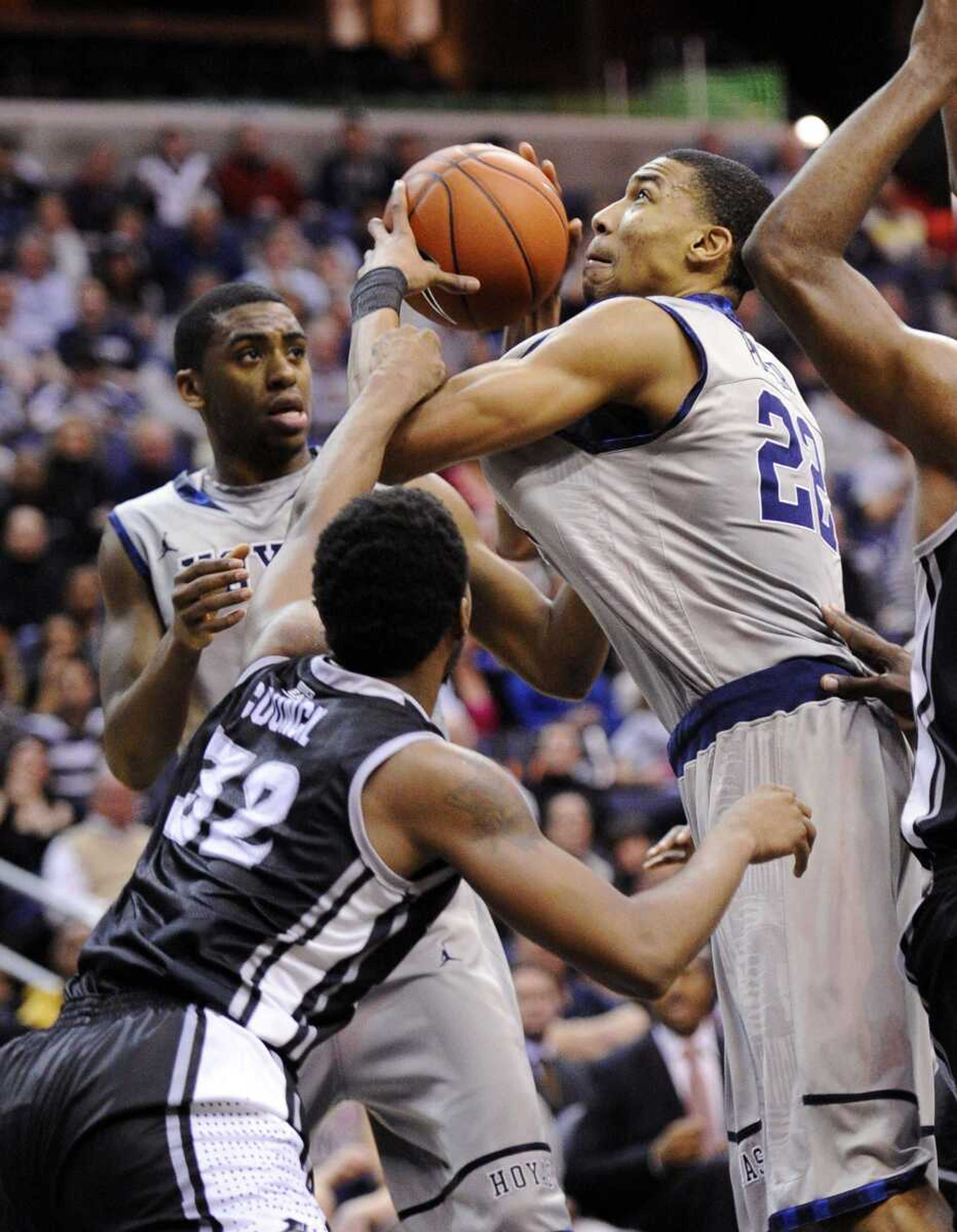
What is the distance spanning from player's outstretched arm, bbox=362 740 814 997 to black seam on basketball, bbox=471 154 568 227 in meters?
1.82

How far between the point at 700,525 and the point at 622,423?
0.29 metres

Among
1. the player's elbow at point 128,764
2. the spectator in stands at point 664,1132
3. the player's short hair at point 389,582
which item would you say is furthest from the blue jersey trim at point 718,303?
the spectator in stands at point 664,1132

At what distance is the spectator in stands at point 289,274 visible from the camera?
15172 mm

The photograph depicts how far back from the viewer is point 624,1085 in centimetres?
726

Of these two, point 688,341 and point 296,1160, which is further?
point 688,341

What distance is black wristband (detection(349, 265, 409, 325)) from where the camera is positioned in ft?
13.3

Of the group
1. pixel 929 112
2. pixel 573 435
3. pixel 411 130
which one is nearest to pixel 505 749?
pixel 573 435

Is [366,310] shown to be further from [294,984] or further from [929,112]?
[294,984]

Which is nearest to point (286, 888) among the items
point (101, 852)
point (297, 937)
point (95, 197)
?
point (297, 937)

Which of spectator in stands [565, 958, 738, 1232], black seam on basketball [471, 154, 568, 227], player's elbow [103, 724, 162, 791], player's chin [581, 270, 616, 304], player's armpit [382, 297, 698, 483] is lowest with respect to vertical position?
spectator in stands [565, 958, 738, 1232]

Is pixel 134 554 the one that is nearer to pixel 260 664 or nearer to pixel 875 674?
pixel 260 664

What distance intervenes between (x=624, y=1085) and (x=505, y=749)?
12.0 feet

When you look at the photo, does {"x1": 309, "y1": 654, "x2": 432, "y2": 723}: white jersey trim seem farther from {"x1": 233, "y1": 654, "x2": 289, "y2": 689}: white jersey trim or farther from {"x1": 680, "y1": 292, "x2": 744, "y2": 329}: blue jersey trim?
{"x1": 680, "y1": 292, "x2": 744, "y2": 329}: blue jersey trim

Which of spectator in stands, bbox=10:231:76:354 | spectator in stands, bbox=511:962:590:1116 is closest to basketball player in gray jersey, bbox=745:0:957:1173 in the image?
spectator in stands, bbox=511:962:590:1116
